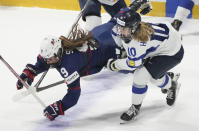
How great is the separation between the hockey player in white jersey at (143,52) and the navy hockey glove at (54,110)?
1.33 feet

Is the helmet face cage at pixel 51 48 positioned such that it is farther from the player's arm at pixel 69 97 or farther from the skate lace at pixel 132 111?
the skate lace at pixel 132 111

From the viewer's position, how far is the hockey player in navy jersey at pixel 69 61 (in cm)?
264

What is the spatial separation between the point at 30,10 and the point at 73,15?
2.05 feet

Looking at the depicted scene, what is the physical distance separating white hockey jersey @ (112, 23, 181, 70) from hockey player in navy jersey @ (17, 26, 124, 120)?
206mm

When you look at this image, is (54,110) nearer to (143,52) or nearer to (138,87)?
(138,87)

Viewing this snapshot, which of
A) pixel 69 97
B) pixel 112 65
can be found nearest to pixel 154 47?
pixel 112 65

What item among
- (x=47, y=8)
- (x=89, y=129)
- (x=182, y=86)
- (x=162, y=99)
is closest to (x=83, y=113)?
(x=89, y=129)

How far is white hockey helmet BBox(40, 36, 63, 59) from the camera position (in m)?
2.61

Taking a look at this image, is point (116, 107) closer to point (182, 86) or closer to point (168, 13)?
point (182, 86)

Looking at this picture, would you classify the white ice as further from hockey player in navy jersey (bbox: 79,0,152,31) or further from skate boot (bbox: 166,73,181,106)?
hockey player in navy jersey (bbox: 79,0,152,31)

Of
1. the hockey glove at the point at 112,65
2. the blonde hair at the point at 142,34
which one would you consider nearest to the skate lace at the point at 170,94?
the hockey glove at the point at 112,65

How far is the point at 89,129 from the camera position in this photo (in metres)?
2.75

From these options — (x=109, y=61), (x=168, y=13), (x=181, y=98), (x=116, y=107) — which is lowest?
(x=168, y=13)

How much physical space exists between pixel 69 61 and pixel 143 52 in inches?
18.2
